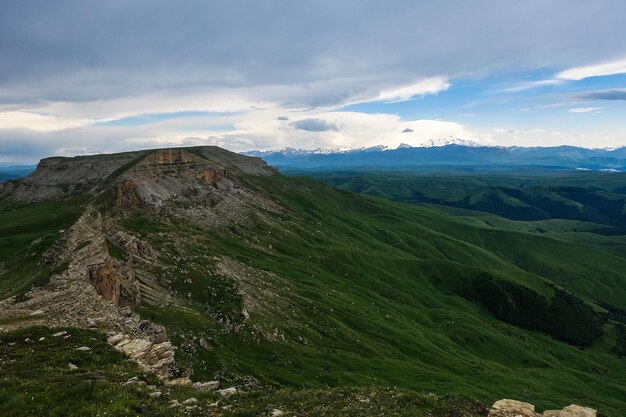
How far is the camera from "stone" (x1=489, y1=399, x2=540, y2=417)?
28047 millimetres

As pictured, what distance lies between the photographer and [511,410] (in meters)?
28.7

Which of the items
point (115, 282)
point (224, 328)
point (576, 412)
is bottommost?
point (224, 328)

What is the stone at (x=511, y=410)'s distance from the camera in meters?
28.0

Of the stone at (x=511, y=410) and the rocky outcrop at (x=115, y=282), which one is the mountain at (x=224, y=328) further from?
the stone at (x=511, y=410)

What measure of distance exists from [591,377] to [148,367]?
569 feet

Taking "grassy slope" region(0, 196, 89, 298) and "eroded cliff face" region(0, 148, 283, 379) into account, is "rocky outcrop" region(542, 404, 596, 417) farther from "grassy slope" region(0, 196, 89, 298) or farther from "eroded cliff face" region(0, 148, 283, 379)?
"grassy slope" region(0, 196, 89, 298)

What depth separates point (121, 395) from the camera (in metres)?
23.4

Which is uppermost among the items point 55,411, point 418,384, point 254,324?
point 55,411

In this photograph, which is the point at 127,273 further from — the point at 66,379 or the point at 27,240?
the point at 27,240

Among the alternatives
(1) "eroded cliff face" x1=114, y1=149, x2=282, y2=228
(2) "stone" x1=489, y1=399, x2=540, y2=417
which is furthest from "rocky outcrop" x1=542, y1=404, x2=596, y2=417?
(1) "eroded cliff face" x1=114, y1=149, x2=282, y2=228

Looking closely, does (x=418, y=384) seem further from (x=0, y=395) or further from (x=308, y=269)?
(x=0, y=395)

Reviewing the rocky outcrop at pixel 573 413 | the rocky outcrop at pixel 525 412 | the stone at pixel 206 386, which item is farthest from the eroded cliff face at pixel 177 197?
the rocky outcrop at pixel 573 413

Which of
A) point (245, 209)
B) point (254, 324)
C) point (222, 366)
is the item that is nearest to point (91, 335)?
point (222, 366)

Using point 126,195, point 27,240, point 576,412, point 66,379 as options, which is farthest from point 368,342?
point 27,240
